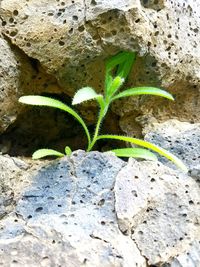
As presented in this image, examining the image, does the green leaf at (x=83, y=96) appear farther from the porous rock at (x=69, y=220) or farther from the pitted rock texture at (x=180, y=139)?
the pitted rock texture at (x=180, y=139)

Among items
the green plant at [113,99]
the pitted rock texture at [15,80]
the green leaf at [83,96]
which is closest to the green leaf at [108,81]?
the green plant at [113,99]

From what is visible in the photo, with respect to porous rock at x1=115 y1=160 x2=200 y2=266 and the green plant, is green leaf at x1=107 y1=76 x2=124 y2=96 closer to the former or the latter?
the green plant

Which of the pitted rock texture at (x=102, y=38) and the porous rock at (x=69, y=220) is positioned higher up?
the pitted rock texture at (x=102, y=38)

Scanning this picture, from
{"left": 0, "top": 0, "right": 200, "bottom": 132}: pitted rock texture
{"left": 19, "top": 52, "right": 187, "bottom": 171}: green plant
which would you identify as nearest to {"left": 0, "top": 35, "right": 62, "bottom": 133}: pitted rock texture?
{"left": 0, "top": 0, "right": 200, "bottom": 132}: pitted rock texture

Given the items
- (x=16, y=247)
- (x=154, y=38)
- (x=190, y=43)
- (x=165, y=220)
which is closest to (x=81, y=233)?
(x=16, y=247)

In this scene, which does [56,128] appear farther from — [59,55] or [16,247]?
[16,247]
